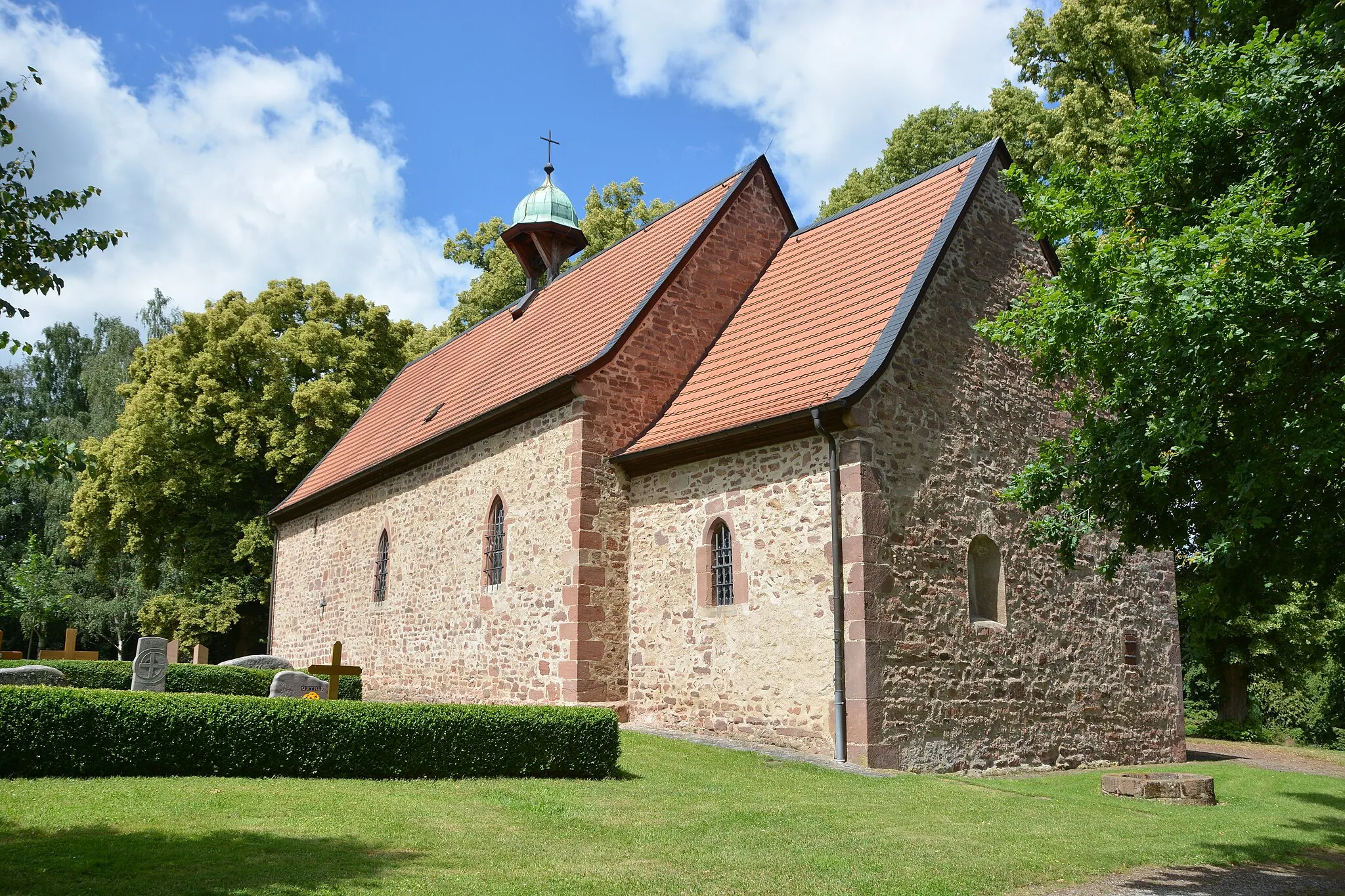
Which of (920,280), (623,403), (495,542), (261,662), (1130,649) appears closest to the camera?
(920,280)

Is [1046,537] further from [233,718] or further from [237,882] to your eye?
[233,718]

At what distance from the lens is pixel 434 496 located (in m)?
19.0

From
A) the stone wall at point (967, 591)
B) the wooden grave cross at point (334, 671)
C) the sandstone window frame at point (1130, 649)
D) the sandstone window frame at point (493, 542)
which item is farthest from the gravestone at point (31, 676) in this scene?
the sandstone window frame at point (1130, 649)

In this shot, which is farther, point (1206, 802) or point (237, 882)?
point (1206, 802)

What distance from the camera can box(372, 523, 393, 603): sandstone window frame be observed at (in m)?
20.9

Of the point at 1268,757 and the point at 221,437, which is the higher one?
the point at 221,437

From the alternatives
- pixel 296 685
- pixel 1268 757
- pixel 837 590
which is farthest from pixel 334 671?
pixel 1268 757

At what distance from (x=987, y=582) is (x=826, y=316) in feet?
13.9

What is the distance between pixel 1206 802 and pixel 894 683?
11.3 ft

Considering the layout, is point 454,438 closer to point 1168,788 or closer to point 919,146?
point 1168,788

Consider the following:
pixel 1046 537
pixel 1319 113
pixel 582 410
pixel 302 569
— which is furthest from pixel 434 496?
pixel 1319 113

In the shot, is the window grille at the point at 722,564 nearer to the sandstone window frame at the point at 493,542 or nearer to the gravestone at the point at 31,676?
the sandstone window frame at the point at 493,542

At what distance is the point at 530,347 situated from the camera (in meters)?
19.8

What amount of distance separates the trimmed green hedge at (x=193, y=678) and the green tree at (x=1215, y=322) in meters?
12.6
